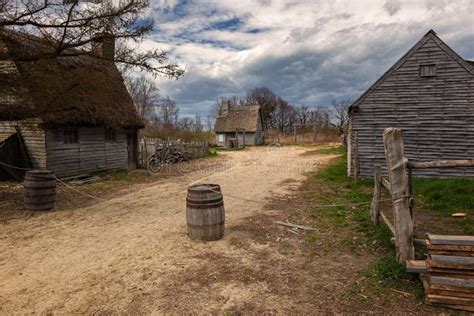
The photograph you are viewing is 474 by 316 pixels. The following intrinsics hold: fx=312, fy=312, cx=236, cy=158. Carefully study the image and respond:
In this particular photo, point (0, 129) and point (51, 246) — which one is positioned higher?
point (0, 129)

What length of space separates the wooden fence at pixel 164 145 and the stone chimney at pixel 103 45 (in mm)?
10182

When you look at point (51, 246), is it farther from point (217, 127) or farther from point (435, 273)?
point (217, 127)

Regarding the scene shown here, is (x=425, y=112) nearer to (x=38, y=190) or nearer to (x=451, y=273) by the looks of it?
(x=451, y=273)

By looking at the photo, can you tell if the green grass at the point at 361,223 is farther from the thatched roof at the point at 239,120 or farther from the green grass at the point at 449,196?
the thatched roof at the point at 239,120

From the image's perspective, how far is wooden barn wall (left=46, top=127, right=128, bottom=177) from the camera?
14234 mm

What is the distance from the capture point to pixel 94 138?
54.0 ft

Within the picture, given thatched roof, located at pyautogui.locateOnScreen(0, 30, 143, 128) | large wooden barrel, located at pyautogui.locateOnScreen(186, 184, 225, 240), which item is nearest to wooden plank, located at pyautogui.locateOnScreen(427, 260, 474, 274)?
large wooden barrel, located at pyautogui.locateOnScreen(186, 184, 225, 240)

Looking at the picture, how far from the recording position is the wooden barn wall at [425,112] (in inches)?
480

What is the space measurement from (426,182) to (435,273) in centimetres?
890

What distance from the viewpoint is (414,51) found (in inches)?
496

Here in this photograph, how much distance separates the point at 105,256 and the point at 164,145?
15987mm

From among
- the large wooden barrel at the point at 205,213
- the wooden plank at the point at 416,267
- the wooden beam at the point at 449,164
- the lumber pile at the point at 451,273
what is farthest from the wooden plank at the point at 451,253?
the large wooden barrel at the point at 205,213

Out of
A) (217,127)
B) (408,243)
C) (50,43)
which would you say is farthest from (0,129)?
(217,127)

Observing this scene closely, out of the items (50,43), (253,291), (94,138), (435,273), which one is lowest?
(253,291)
